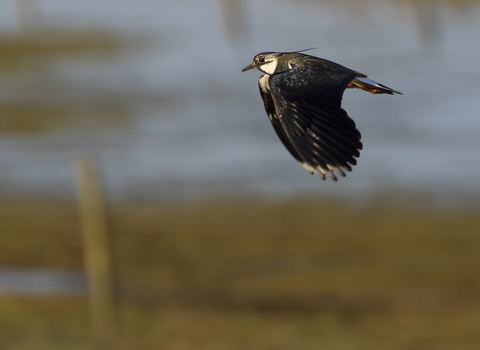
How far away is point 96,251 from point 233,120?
31.6ft

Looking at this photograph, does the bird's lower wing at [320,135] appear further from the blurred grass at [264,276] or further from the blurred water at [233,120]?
the blurred water at [233,120]

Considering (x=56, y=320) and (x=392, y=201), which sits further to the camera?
(x=392, y=201)

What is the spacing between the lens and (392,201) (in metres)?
13.7

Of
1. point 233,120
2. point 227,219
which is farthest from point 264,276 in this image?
point 233,120

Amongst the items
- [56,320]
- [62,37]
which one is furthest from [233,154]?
[62,37]

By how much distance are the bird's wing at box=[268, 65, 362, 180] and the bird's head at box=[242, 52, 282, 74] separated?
9cm

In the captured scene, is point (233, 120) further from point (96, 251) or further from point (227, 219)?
point (96, 251)

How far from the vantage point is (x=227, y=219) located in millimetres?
13445

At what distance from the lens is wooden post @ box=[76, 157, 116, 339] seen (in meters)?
9.91

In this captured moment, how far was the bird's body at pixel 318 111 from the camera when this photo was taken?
2139 millimetres

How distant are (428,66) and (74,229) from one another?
51.7 feet

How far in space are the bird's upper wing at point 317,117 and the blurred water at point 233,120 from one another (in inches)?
470

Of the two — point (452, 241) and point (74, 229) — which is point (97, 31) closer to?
point (74, 229)

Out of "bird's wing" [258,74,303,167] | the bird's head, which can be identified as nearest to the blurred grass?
"bird's wing" [258,74,303,167]
